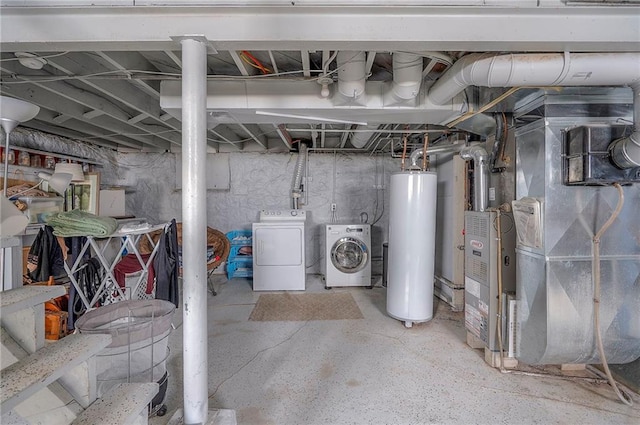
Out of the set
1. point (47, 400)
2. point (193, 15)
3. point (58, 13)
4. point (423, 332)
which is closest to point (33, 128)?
point (58, 13)

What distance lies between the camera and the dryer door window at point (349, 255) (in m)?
3.82

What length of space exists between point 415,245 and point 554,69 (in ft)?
5.40

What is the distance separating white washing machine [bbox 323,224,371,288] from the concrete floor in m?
1.11

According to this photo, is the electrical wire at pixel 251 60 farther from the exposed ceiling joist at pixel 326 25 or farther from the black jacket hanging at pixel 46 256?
the black jacket hanging at pixel 46 256

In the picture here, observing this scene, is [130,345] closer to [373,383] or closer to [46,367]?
[46,367]

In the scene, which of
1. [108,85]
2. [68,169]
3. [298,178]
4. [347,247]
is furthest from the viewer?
[298,178]

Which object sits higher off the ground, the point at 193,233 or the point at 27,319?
the point at 193,233

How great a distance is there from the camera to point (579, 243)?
67.9 inches

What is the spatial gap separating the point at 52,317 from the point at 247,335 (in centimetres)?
157

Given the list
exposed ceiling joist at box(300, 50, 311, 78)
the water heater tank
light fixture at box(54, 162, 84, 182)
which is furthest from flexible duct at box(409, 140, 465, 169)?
light fixture at box(54, 162, 84, 182)

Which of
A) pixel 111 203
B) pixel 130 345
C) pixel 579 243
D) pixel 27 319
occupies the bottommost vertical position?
pixel 130 345

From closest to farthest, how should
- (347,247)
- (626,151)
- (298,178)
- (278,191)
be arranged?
1. (626,151)
2. (347,247)
3. (298,178)
4. (278,191)

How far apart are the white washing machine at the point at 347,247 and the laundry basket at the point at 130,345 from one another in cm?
234

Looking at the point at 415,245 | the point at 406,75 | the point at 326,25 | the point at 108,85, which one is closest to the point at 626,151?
the point at 406,75
